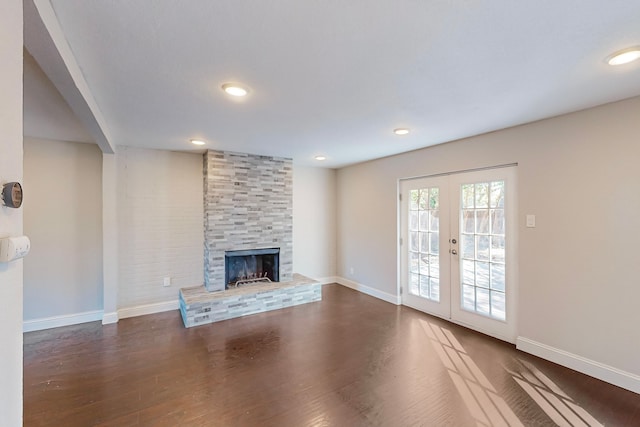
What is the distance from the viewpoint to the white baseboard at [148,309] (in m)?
4.05

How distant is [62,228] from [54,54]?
326cm

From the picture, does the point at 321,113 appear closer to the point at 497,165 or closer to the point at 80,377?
the point at 497,165

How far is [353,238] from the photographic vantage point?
5.65 metres

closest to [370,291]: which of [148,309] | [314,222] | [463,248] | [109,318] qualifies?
[314,222]

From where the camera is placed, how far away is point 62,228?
3814mm

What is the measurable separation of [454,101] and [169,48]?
2.18m

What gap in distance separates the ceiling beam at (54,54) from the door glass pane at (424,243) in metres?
3.99

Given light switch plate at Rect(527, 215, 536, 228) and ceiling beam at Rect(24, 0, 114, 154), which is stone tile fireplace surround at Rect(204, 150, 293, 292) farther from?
light switch plate at Rect(527, 215, 536, 228)

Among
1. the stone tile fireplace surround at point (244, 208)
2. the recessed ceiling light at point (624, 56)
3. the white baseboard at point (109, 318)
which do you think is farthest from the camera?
the stone tile fireplace surround at point (244, 208)

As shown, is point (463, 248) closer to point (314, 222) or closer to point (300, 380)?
point (300, 380)

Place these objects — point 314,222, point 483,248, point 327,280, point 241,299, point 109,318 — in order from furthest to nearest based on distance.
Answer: point 327,280
point 314,222
point 241,299
point 109,318
point 483,248

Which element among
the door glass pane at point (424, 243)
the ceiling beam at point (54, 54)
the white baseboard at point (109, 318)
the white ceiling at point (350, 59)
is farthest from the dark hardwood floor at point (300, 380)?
the white ceiling at point (350, 59)

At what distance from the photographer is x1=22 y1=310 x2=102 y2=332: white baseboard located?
364cm

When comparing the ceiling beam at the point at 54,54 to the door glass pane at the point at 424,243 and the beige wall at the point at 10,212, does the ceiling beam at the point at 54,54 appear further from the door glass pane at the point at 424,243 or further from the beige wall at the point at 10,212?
the door glass pane at the point at 424,243
